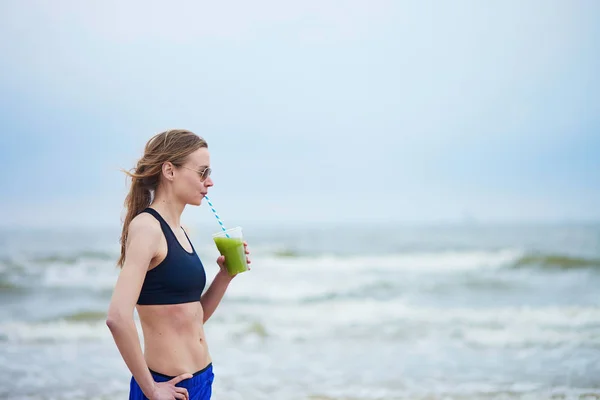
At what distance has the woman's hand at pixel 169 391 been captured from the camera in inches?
80.0

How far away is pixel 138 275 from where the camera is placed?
76.7 inches

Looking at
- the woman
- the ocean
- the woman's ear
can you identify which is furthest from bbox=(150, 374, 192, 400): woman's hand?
the ocean

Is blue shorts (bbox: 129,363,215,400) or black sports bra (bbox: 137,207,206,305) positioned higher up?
black sports bra (bbox: 137,207,206,305)

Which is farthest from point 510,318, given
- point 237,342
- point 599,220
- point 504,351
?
point 599,220

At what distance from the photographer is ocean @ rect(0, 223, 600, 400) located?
6.17 metres

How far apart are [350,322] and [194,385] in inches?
336

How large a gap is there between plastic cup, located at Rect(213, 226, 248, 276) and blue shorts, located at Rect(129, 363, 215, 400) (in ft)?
1.35

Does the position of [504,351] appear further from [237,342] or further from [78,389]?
[78,389]

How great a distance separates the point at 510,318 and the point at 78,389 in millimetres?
6913

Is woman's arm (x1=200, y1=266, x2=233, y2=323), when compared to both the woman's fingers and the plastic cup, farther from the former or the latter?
the woman's fingers

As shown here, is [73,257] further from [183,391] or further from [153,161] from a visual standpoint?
[183,391]

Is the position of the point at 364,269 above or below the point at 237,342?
above

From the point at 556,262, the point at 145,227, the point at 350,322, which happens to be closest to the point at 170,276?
the point at 145,227

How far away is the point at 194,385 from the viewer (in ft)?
7.41
